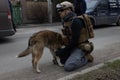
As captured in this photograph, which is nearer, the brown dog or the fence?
the brown dog

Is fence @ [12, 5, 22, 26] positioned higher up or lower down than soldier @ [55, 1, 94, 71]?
lower down

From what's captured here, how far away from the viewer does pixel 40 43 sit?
701 centimetres

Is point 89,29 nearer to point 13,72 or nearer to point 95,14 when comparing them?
point 13,72

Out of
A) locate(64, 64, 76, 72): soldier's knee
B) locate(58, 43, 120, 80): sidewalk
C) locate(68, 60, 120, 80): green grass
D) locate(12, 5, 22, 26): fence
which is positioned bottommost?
locate(12, 5, 22, 26): fence

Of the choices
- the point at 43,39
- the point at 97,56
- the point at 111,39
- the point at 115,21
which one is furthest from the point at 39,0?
→ the point at 43,39

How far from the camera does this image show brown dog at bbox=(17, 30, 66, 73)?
276 inches

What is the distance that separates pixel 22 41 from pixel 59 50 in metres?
5.59

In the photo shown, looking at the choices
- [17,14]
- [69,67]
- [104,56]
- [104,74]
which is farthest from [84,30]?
[17,14]

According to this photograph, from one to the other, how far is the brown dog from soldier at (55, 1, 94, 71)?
0.18 metres

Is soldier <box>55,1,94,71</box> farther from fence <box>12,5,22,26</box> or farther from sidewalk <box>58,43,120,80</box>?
fence <box>12,5,22,26</box>

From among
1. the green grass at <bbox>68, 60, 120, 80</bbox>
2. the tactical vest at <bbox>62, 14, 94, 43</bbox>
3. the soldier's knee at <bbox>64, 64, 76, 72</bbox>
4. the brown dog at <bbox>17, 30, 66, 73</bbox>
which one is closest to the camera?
the green grass at <bbox>68, 60, 120, 80</bbox>

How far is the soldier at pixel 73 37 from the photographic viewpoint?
23.8 feet

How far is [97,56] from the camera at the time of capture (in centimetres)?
890

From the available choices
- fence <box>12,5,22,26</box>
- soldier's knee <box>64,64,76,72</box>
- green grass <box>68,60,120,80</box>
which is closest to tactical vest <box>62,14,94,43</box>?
soldier's knee <box>64,64,76,72</box>
